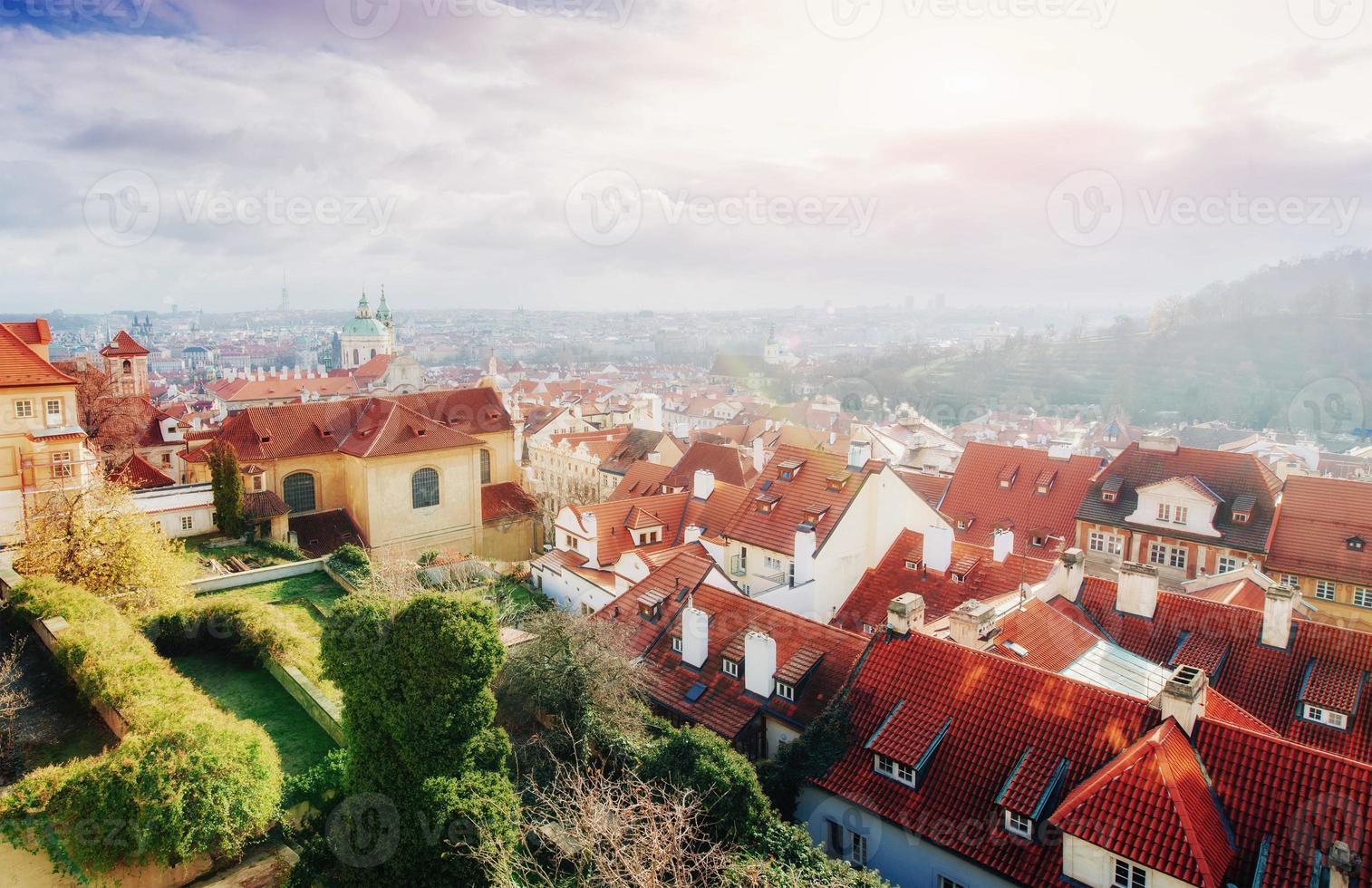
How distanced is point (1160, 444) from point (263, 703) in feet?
108

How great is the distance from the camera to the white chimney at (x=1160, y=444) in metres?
32.8

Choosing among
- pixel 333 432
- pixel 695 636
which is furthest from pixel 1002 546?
pixel 333 432

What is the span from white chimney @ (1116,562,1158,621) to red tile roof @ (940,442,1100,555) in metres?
12.7

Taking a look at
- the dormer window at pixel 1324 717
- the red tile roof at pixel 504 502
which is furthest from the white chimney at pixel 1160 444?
the red tile roof at pixel 504 502

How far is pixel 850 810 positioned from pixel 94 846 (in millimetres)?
12381

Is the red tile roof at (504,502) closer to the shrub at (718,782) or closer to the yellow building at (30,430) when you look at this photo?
the yellow building at (30,430)

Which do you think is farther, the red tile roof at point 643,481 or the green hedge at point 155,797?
the red tile roof at point 643,481

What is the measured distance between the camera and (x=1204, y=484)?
31312 mm

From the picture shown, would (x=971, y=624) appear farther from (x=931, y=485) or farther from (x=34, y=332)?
(x=34, y=332)

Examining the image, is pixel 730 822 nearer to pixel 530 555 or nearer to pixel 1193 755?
pixel 1193 755

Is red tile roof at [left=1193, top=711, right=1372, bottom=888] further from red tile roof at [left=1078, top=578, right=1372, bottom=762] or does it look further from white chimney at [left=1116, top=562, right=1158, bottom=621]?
white chimney at [left=1116, top=562, right=1158, bottom=621]

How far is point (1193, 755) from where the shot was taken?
12758 millimetres

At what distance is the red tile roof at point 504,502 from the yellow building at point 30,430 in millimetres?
17455

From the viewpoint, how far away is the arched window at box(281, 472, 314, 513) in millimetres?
39594
